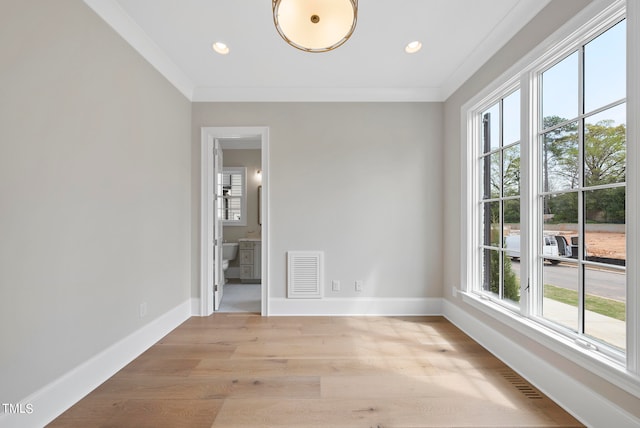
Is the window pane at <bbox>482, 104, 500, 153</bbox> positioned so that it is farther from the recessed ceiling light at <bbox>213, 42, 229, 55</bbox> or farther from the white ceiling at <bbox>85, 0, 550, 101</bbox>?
the recessed ceiling light at <bbox>213, 42, 229, 55</bbox>

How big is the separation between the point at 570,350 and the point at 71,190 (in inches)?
123

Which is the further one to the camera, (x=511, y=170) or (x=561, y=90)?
(x=511, y=170)

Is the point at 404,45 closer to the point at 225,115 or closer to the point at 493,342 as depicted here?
the point at 225,115

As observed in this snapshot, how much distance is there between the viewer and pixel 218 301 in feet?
12.4

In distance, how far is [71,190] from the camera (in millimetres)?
1846

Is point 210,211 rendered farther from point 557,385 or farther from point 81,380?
point 557,385

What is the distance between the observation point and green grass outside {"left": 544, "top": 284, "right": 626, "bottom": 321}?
160 centimetres

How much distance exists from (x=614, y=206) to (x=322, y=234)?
255cm

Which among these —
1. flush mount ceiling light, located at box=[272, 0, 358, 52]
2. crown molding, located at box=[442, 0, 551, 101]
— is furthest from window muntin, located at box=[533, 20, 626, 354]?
flush mount ceiling light, located at box=[272, 0, 358, 52]

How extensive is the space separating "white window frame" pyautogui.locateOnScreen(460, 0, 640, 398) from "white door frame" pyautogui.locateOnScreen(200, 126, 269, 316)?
2.17 m

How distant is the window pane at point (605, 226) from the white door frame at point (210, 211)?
2.85m

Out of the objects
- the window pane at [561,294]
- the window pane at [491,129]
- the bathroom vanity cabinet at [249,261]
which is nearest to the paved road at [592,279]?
the window pane at [561,294]

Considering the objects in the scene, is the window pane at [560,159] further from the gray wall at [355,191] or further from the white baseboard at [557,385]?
the gray wall at [355,191]

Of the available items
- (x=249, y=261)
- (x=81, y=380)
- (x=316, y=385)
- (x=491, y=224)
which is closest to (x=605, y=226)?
(x=491, y=224)
